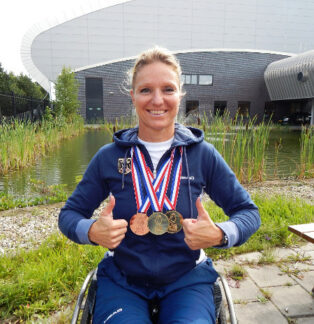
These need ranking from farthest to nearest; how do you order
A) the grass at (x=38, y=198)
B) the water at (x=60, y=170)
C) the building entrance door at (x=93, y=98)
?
the building entrance door at (x=93, y=98)
the water at (x=60, y=170)
the grass at (x=38, y=198)

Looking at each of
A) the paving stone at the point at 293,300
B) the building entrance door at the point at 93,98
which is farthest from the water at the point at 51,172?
the building entrance door at the point at 93,98

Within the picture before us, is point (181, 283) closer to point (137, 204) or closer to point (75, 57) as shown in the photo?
point (137, 204)

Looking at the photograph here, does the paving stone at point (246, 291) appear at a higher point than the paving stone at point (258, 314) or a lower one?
higher

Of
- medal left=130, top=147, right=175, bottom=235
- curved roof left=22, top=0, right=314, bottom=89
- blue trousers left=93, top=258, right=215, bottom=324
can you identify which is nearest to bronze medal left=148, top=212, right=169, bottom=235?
medal left=130, top=147, right=175, bottom=235

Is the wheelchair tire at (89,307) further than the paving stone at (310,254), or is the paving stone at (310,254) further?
the paving stone at (310,254)

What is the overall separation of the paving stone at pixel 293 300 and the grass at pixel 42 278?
147cm

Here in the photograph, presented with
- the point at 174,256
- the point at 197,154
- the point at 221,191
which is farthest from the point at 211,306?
the point at 197,154

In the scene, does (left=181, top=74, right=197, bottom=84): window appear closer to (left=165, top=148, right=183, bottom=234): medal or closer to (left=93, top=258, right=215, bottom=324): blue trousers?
(left=165, top=148, right=183, bottom=234): medal

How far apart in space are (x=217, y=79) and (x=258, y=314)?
2920cm

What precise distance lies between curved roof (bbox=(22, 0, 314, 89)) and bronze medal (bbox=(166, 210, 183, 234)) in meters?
29.7

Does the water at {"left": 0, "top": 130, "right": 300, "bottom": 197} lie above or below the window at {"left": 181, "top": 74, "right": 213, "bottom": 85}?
below

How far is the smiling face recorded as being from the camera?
58.7 inches

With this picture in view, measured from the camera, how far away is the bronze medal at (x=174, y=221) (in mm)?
1347

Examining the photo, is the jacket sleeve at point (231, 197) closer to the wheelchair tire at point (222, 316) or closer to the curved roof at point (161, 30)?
the wheelchair tire at point (222, 316)
